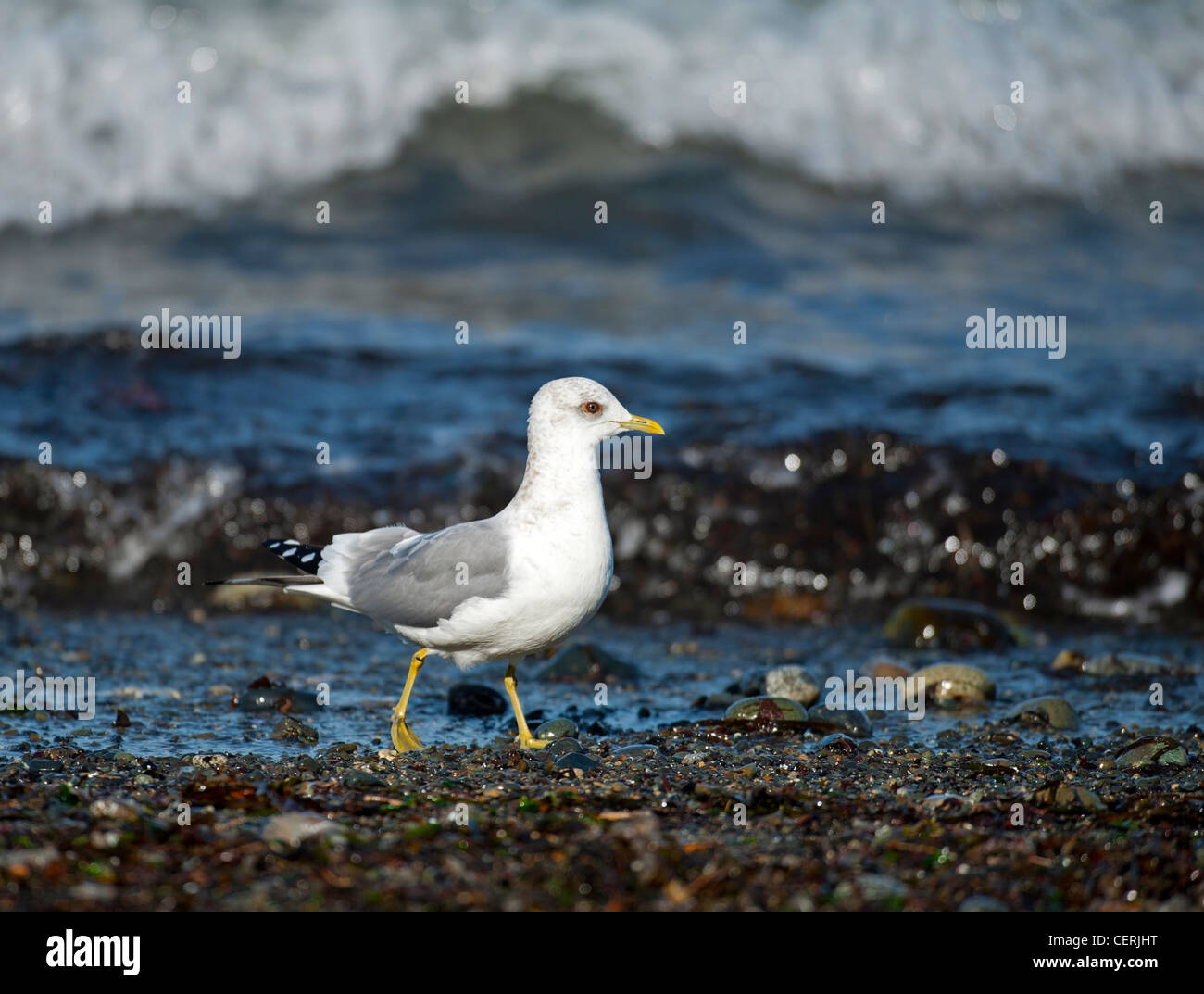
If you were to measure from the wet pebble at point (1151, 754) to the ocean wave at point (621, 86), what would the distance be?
30.8ft

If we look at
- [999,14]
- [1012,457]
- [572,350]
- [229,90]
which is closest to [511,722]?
[1012,457]

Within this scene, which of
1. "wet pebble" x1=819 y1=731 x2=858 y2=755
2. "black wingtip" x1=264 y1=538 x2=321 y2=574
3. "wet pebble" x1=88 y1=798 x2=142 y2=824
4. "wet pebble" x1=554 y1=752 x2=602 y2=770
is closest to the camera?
"wet pebble" x1=88 y1=798 x2=142 y2=824

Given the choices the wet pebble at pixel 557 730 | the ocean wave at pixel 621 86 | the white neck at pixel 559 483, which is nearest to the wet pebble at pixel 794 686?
the wet pebble at pixel 557 730

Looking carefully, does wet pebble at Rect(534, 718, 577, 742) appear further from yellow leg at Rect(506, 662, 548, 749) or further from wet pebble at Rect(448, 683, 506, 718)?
wet pebble at Rect(448, 683, 506, 718)

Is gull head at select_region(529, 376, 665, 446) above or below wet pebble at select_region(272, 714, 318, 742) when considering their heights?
above

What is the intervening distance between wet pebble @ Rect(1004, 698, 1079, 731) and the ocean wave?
8.77 metres

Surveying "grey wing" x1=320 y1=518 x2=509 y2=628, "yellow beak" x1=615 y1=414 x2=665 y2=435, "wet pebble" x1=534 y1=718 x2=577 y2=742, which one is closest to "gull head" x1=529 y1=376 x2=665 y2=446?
"yellow beak" x1=615 y1=414 x2=665 y2=435

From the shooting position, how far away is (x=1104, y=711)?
5629 mm

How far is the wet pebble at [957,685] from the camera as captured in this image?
5.74 metres

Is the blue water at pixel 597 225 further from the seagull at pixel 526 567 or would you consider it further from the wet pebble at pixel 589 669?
the seagull at pixel 526 567

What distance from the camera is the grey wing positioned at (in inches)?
188

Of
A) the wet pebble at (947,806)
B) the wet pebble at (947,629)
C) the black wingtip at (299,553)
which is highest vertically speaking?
the black wingtip at (299,553)

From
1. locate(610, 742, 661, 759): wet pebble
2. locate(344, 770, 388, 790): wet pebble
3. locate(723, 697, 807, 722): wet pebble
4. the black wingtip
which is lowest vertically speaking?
locate(344, 770, 388, 790): wet pebble

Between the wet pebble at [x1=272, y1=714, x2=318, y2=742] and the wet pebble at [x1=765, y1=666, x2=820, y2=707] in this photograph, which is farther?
the wet pebble at [x1=765, y1=666, x2=820, y2=707]
